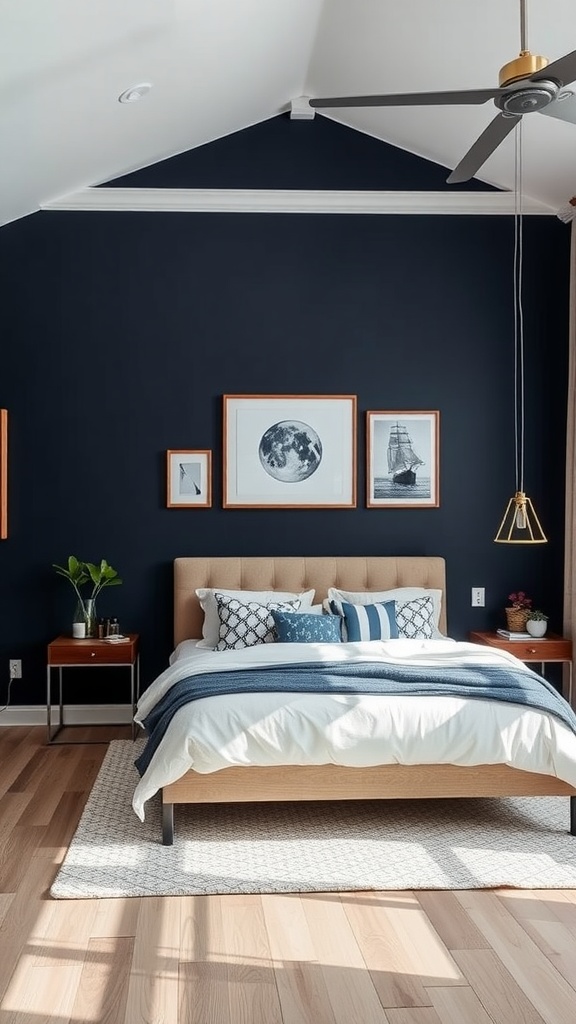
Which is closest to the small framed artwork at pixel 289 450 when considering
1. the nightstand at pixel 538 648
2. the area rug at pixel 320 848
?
the nightstand at pixel 538 648

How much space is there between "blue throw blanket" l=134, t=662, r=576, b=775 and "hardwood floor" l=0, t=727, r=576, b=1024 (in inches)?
30.7

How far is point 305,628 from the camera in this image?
5.00 m

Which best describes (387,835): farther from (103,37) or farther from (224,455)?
(103,37)

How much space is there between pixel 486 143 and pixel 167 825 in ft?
9.43

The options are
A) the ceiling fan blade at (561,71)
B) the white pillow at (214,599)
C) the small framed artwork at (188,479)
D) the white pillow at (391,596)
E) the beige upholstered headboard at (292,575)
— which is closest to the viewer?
the ceiling fan blade at (561,71)

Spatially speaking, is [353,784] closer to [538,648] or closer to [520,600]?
[538,648]

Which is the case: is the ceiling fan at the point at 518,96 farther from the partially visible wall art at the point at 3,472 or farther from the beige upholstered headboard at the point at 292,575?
the partially visible wall art at the point at 3,472

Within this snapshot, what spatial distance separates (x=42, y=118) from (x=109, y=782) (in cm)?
324

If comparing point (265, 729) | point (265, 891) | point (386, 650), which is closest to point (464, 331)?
point (386, 650)

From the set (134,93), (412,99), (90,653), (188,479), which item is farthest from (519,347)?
(90,653)

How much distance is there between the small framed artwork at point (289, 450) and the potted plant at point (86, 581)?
85 cm

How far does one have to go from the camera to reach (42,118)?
4.48 metres

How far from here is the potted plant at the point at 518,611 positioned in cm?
572

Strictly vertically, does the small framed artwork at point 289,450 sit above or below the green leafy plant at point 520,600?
above
